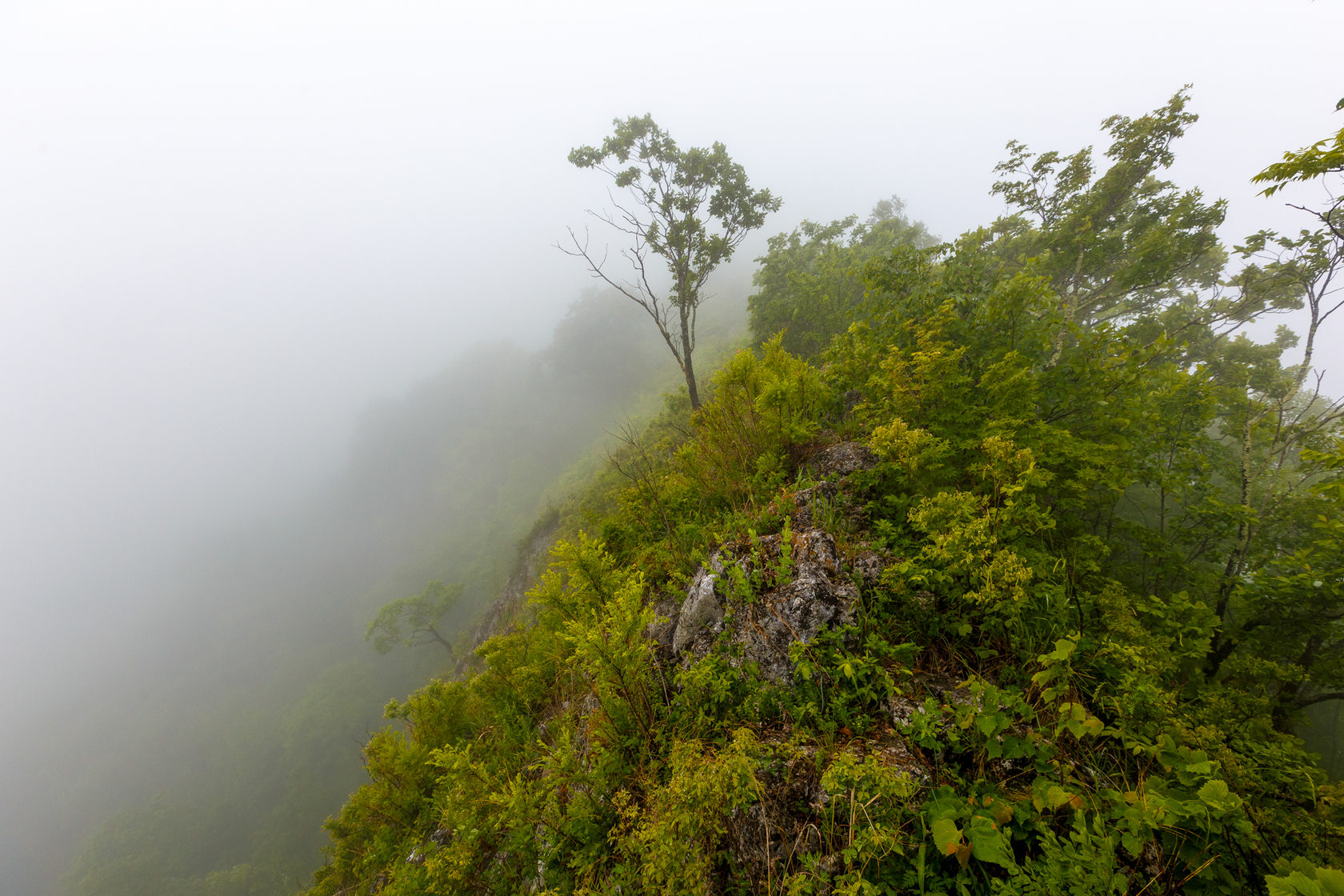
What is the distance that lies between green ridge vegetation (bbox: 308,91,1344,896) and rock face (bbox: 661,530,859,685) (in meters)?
0.04

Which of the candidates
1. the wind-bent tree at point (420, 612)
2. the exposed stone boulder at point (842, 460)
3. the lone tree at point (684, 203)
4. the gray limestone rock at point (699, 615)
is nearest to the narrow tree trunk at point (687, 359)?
the lone tree at point (684, 203)

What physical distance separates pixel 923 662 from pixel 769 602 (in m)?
1.38

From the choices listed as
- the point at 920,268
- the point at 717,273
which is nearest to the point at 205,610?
the point at 920,268

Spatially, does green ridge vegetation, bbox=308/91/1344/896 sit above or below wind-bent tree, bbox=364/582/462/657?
above

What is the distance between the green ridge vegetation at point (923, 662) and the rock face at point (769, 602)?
4 centimetres

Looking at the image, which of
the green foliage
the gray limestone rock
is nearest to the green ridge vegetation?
the gray limestone rock

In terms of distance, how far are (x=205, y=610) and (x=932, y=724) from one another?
73.1m

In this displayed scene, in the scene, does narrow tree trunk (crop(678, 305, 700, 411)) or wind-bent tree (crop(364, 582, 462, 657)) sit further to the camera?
wind-bent tree (crop(364, 582, 462, 657))

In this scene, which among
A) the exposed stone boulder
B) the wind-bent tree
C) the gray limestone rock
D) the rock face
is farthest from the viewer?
the wind-bent tree

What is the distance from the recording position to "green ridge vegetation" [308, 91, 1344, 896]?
2465 millimetres

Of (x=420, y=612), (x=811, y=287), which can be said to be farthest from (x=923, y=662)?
(x=420, y=612)

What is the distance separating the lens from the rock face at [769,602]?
378 cm

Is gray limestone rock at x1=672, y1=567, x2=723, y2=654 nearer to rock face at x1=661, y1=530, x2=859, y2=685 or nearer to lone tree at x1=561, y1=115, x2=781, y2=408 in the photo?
rock face at x1=661, y1=530, x2=859, y2=685

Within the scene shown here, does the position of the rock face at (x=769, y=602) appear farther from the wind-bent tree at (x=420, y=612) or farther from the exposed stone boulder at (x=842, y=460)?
the wind-bent tree at (x=420, y=612)
